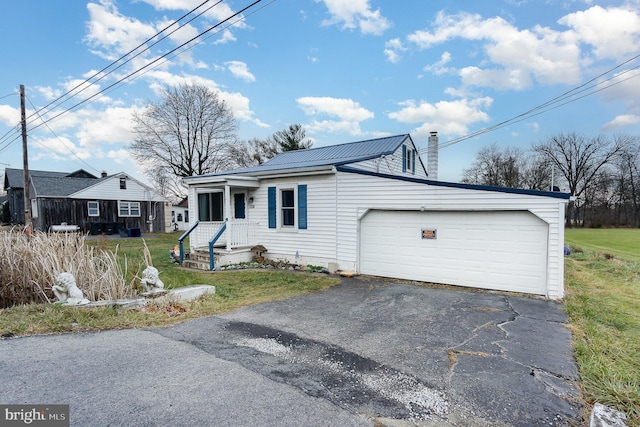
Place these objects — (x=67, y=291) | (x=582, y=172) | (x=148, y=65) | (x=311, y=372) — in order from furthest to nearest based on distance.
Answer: (x=582, y=172), (x=148, y=65), (x=67, y=291), (x=311, y=372)

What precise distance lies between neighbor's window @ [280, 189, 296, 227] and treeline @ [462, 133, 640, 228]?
31584 millimetres

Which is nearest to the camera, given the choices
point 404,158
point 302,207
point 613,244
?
point 302,207

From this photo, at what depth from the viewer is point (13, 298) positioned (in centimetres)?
579

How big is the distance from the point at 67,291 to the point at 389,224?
7.08 m

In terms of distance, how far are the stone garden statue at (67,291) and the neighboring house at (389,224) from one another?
521 centimetres

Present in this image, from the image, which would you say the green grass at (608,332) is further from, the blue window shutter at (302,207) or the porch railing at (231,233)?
the porch railing at (231,233)

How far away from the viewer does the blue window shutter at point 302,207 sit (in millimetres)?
9922

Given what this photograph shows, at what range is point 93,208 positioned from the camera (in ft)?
79.8

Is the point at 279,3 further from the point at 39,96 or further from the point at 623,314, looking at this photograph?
the point at 39,96

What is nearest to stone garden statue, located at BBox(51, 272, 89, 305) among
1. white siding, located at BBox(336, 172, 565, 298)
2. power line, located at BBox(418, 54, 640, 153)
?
white siding, located at BBox(336, 172, 565, 298)

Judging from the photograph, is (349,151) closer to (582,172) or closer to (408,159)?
(408,159)

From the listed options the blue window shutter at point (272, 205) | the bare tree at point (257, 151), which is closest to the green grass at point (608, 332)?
the blue window shutter at point (272, 205)

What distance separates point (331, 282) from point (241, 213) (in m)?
5.08

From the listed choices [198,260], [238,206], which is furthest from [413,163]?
[198,260]
